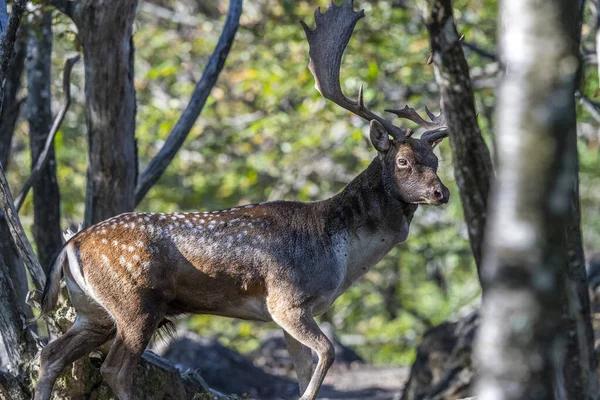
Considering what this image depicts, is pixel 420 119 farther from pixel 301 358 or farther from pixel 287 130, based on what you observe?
pixel 287 130

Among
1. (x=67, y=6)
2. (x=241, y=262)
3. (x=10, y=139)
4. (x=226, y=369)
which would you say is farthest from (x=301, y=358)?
(x=226, y=369)

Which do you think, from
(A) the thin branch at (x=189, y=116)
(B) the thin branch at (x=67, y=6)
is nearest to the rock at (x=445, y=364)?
(A) the thin branch at (x=189, y=116)

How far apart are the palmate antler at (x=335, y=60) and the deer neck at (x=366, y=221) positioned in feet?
1.77

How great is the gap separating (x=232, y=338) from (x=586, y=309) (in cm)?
948

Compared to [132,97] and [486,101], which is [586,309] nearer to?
[132,97]

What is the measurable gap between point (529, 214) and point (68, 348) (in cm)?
407

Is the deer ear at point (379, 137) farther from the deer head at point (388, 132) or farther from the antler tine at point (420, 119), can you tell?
the antler tine at point (420, 119)

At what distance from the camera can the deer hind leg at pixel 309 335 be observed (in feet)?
20.8

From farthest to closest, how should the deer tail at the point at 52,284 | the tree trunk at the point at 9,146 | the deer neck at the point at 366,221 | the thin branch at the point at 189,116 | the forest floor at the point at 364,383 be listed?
→ the forest floor at the point at 364,383 < the thin branch at the point at 189,116 < the tree trunk at the point at 9,146 < the deer neck at the point at 366,221 < the deer tail at the point at 52,284

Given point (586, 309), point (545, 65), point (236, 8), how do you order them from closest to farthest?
point (545, 65)
point (586, 309)
point (236, 8)

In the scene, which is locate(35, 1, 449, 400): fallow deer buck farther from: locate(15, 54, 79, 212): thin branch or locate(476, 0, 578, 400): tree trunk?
locate(476, 0, 578, 400): tree trunk

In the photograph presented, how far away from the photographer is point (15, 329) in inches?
244

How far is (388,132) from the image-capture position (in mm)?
7297

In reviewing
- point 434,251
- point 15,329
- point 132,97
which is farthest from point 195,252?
point 434,251
